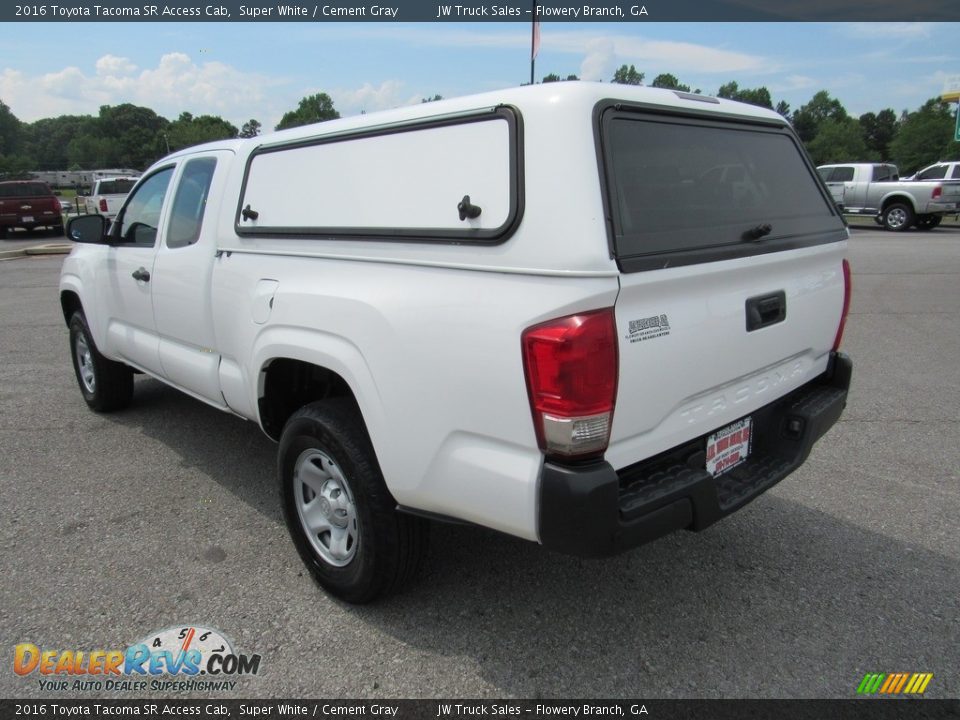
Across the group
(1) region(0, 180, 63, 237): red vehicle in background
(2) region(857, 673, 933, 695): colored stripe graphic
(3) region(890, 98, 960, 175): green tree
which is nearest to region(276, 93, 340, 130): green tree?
(2) region(857, 673, 933, 695): colored stripe graphic

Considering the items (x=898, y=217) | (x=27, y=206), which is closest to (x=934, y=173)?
(x=898, y=217)

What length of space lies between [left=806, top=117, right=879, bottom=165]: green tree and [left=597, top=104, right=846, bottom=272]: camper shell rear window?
74.3 metres

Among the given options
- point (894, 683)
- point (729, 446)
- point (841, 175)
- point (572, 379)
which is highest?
point (841, 175)

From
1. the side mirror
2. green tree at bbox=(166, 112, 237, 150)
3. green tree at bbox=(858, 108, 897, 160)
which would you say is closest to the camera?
the side mirror

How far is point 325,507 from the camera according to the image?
2846 mm

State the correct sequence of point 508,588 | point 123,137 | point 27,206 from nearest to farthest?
point 508,588 < point 27,206 < point 123,137

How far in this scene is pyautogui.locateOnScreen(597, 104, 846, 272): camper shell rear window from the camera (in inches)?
84.2

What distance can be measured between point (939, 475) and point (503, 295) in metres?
3.24

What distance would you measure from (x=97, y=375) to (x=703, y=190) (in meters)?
4.43

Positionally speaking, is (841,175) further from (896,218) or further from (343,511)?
(343,511)

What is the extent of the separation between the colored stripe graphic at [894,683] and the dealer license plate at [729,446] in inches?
33.0

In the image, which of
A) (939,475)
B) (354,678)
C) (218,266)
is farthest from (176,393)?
(939,475)

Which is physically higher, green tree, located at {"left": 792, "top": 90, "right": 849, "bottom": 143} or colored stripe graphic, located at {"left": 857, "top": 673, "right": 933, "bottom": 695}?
green tree, located at {"left": 792, "top": 90, "right": 849, "bottom": 143}

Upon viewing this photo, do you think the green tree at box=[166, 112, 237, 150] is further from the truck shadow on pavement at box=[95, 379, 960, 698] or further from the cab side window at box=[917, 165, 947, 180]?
the truck shadow on pavement at box=[95, 379, 960, 698]
